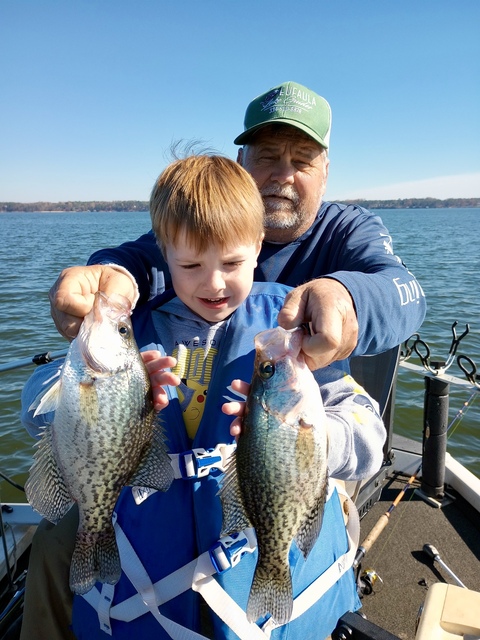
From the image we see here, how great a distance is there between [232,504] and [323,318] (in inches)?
33.6

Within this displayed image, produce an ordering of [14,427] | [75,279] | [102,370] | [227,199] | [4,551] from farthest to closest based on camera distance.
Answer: [14,427] → [4,551] → [227,199] → [75,279] → [102,370]

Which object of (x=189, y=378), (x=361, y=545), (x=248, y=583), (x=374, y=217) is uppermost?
(x=374, y=217)

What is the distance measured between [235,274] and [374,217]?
165 cm

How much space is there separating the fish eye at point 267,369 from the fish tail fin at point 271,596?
2.59 ft

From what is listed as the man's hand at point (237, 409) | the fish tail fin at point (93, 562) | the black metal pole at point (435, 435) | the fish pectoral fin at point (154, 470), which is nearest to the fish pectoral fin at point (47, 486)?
the fish tail fin at point (93, 562)

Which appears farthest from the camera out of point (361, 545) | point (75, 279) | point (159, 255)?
point (361, 545)

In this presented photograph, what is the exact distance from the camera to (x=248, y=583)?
2.16m

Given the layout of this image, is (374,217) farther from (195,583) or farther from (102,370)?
(195,583)

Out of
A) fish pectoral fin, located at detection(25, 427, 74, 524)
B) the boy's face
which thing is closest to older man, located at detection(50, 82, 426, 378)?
the boy's face

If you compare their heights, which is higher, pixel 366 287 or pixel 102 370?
pixel 366 287

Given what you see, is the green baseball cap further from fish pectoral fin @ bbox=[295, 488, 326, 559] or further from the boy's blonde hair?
fish pectoral fin @ bbox=[295, 488, 326, 559]

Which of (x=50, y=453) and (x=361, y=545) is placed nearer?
(x=50, y=453)

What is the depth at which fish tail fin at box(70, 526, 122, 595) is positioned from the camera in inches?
75.0

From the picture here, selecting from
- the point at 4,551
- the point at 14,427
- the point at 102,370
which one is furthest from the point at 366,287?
the point at 14,427
